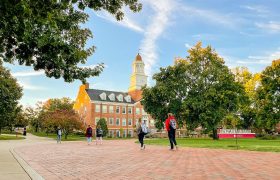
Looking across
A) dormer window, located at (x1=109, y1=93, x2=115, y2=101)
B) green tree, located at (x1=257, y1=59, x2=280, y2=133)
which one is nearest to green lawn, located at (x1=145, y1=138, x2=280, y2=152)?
green tree, located at (x1=257, y1=59, x2=280, y2=133)

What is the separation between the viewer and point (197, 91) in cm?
4550

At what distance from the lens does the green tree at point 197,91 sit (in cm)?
4262

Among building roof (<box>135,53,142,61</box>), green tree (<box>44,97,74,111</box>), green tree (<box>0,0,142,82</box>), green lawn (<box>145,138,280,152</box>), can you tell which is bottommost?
green lawn (<box>145,138,280,152</box>)

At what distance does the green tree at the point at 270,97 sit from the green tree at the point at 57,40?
42319 mm

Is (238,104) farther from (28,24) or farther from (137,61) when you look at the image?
(137,61)

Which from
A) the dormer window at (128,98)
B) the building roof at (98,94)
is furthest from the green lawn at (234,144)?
the dormer window at (128,98)

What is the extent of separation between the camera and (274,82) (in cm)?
5256

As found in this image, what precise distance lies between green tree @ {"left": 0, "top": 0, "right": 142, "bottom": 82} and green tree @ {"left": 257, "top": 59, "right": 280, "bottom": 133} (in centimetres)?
4232

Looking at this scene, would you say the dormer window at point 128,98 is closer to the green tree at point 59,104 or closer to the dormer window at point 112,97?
the dormer window at point 112,97

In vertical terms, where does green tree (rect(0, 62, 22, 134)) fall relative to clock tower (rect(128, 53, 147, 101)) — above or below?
below

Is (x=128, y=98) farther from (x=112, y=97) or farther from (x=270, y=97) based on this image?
(x=270, y=97)

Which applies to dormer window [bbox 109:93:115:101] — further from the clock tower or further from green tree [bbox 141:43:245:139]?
green tree [bbox 141:43:245:139]

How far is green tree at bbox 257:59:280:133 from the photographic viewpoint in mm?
51312

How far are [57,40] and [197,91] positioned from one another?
116 ft
